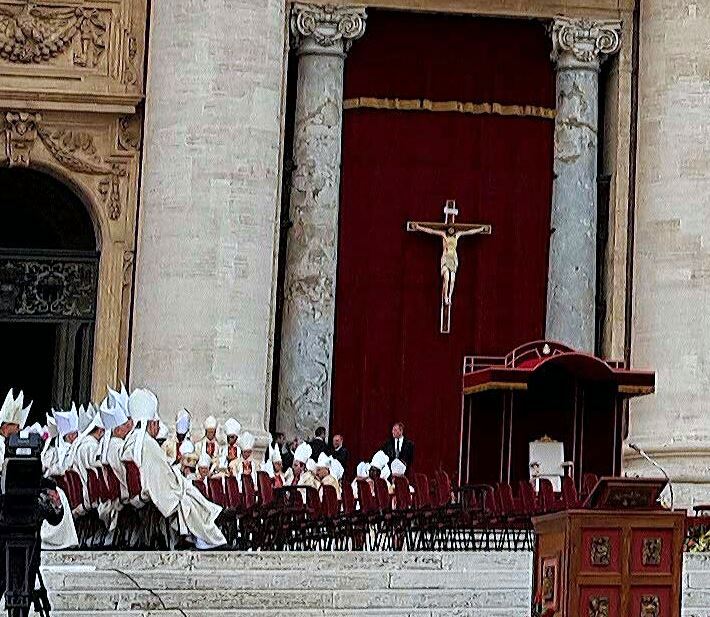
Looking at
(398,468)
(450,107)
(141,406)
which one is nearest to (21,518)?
(141,406)

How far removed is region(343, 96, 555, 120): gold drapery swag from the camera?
23.2m

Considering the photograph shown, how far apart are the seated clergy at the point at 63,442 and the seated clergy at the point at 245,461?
58.2 inches

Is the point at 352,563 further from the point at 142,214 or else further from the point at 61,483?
the point at 142,214

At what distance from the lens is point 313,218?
2273 cm

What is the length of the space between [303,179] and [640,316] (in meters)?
4.03

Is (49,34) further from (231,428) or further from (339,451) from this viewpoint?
(231,428)

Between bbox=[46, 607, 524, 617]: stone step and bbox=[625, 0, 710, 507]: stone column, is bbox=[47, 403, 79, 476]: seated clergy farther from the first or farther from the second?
bbox=[625, 0, 710, 507]: stone column

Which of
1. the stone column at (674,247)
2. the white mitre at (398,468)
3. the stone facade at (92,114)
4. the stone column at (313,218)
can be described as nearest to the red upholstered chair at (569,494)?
the white mitre at (398,468)

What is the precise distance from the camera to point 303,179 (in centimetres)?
2281

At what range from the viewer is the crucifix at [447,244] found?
75.2 feet

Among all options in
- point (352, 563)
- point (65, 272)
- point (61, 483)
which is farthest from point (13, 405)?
point (65, 272)

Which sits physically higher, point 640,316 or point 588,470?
point 640,316

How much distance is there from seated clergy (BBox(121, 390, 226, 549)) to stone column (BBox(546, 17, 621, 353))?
852 cm

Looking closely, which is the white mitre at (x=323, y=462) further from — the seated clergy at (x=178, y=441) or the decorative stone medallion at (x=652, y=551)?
the decorative stone medallion at (x=652, y=551)
